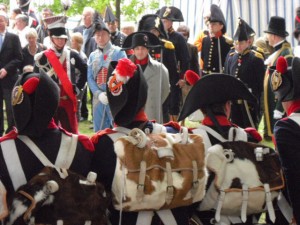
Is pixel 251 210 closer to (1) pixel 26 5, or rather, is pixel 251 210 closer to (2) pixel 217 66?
(2) pixel 217 66

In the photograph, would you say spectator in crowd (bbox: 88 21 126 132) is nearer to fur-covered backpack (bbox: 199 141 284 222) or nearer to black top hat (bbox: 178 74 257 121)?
black top hat (bbox: 178 74 257 121)

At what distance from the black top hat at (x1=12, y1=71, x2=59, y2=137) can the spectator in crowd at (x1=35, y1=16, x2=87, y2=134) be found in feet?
12.7

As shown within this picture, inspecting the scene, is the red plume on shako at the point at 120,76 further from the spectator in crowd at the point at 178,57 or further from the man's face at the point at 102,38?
the spectator in crowd at the point at 178,57

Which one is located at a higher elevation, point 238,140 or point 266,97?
point 238,140

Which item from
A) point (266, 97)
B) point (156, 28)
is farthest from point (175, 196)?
point (156, 28)

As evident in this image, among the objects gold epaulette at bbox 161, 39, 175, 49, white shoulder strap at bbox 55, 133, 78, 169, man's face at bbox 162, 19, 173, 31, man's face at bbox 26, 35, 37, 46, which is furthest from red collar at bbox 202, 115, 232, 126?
man's face at bbox 26, 35, 37, 46

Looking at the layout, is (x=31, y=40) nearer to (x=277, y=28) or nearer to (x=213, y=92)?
(x=277, y=28)

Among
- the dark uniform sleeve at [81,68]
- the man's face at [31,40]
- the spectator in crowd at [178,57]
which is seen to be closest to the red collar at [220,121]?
the dark uniform sleeve at [81,68]

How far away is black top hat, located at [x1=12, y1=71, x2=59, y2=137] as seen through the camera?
11.2ft

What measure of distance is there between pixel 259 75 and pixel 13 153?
604 cm

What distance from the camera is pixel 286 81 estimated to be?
3828mm

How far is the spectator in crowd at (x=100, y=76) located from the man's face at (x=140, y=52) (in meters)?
0.38

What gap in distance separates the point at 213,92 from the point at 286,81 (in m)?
0.43

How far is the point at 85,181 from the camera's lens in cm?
343
